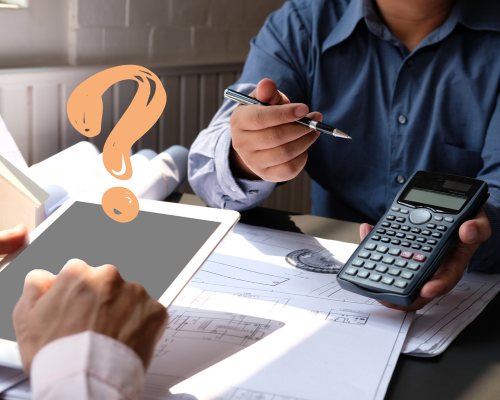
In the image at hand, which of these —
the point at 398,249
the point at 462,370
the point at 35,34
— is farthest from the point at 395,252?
the point at 35,34

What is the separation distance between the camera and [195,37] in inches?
65.0

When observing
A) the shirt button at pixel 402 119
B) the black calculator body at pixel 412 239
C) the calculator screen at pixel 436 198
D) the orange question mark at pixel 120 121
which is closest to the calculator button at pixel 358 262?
the black calculator body at pixel 412 239

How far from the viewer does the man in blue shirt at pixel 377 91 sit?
3.58 feet

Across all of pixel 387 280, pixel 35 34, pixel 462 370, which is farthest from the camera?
pixel 35 34

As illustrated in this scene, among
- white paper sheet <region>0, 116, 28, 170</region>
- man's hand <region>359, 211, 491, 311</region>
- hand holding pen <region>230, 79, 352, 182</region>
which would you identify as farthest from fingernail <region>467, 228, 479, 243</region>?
white paper sheet <region>0, 116, 28, 170</region>

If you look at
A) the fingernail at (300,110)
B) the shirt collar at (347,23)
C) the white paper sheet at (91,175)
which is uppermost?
the shirt collar at (347,23)

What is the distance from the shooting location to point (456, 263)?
2.56 feet

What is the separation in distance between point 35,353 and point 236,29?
1.37 m

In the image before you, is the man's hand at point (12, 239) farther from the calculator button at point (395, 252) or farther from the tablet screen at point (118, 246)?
the calculator button at point (395, 252)

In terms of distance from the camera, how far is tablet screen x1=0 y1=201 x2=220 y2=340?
0.64m

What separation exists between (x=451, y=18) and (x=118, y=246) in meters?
0.70

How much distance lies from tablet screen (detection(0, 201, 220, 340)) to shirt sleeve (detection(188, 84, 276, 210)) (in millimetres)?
302

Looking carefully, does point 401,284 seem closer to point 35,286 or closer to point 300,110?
point 300,110

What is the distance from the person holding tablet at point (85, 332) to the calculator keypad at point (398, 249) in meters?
0.26
